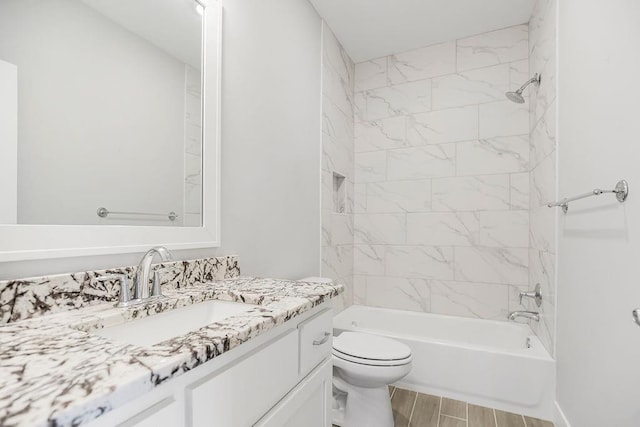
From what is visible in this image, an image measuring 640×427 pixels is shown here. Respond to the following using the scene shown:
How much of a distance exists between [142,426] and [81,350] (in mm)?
199

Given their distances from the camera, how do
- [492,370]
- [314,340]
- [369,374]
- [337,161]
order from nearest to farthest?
[314,340]
[369,374]
[492,370]
[337,161]

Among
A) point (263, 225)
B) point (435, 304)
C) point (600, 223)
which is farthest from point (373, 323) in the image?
point (600, 223)

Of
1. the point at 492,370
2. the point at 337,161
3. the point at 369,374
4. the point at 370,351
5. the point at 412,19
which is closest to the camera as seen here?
the point at 369,374

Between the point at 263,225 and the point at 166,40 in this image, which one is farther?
the point at 263,225

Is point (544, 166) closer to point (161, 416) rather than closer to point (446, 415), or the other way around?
point (446, 415)

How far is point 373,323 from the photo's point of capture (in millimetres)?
2822

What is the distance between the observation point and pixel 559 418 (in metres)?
1.72

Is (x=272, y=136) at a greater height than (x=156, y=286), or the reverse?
(x=272, y=136)

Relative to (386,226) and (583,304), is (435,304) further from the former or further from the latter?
(583,304)

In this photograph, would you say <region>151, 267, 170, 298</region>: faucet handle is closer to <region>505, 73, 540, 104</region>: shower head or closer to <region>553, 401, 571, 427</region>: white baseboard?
<region>553, 401, 571, 427</region>: white baseboard

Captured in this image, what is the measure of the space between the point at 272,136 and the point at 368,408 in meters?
1.58

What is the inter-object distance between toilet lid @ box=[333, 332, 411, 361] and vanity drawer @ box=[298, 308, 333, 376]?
557 millimetres

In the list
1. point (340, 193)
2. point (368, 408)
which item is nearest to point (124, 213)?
point (368, 408)

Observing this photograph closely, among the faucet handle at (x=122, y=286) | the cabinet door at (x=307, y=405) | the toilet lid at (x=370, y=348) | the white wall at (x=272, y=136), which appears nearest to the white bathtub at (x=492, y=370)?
the toilet lid at (x=370, y=348)
